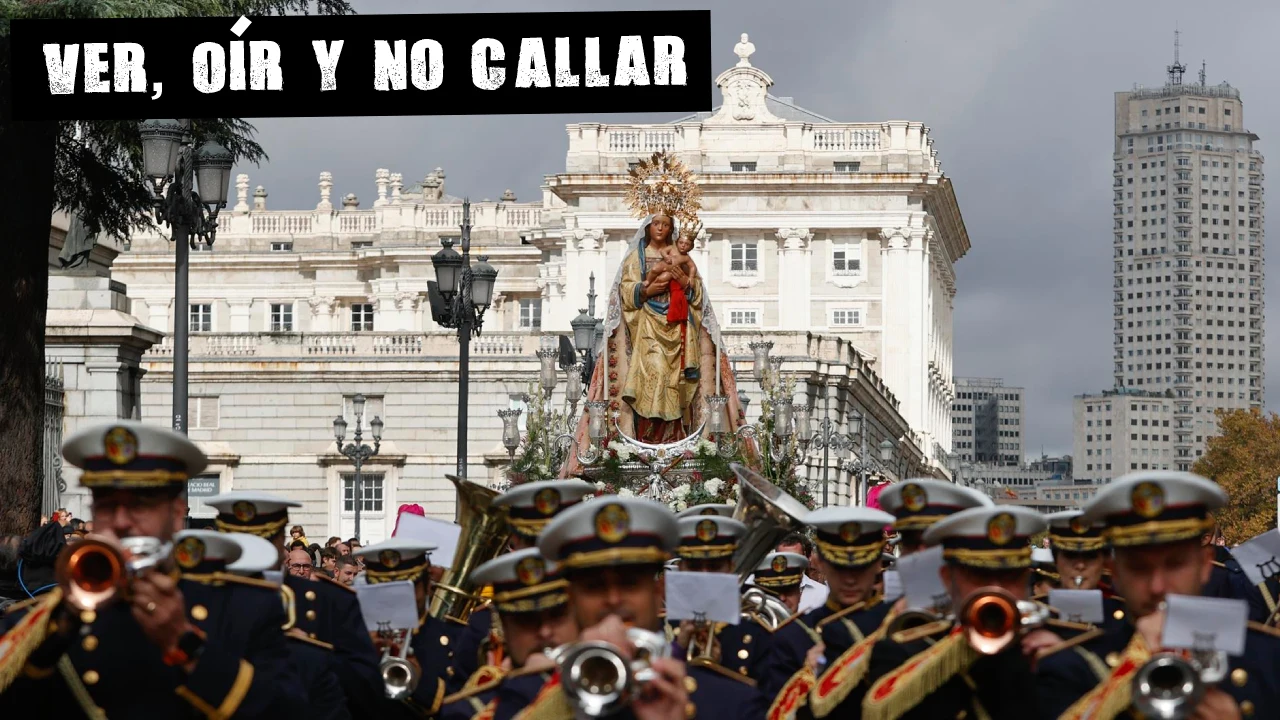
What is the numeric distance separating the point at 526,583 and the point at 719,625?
5.33 ft

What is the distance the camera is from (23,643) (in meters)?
6.08

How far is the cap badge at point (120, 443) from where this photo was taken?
20.8ft

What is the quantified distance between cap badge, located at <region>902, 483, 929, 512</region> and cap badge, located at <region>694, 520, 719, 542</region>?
2.14m

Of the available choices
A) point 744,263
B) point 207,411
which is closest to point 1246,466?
point 744,263

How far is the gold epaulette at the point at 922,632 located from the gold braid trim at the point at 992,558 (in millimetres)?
221

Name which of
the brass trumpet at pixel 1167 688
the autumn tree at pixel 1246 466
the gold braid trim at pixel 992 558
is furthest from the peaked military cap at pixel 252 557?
the autumn tree at pixel 1246 466

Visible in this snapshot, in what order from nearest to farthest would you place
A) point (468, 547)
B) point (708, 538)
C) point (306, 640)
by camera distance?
1. point (306, 640)
2. point (708, 538)
3. point (468, 547)

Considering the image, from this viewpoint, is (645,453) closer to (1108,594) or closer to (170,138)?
(170,138)

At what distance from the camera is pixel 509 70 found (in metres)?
17.0

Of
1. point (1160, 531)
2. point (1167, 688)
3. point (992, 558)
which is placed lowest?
point (1167, 688)

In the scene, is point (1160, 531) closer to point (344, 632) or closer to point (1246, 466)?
point (344, 632)

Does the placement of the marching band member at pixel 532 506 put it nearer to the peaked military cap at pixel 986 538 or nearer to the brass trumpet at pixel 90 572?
the peaked military cap at pixel 986 538

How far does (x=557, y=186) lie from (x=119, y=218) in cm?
6889

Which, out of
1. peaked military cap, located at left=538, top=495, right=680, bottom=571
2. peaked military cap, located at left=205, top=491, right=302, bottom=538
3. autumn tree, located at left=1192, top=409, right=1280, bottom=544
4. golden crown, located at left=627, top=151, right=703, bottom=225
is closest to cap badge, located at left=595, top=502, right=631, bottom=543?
peaked military cap, located at left=538, top=495, right=680, bottom=571
